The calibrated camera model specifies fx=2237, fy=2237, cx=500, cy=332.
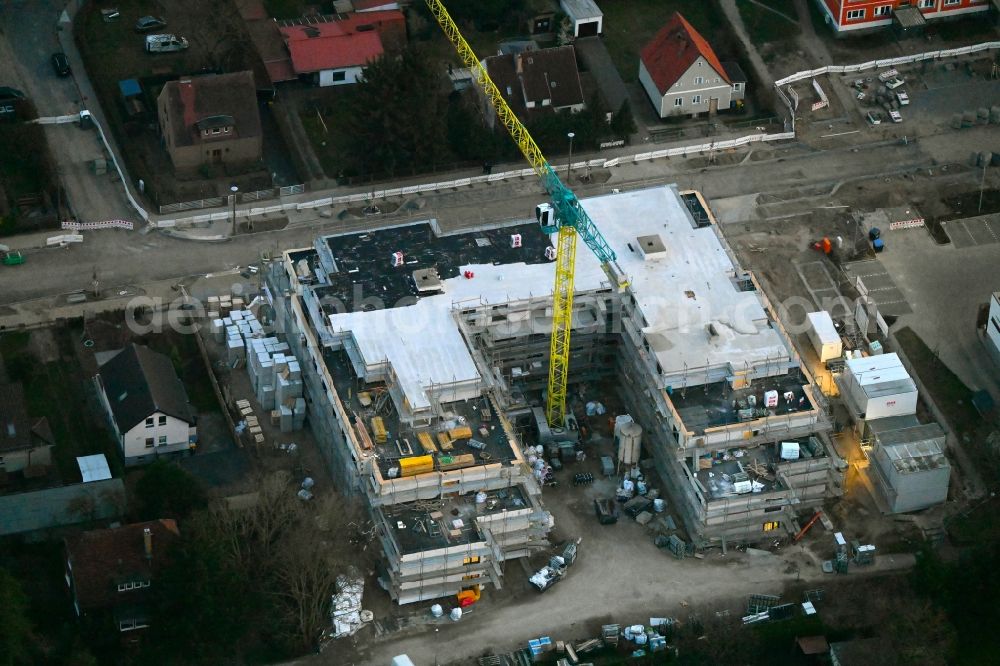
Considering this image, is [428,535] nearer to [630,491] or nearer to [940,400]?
[630,491]

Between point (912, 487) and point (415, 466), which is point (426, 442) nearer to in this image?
point (415, 466)

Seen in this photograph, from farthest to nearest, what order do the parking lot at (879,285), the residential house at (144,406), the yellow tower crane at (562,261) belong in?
the parking lot at (879,285) < the residential house at (144,406) < the yellow tower crane at (562,261)

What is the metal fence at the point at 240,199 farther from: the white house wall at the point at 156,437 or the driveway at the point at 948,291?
the driveway at the point at 948,291

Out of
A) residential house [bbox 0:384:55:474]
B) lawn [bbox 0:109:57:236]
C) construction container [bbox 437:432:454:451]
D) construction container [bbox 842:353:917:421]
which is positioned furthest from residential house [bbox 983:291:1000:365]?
lawn [bbox 0:109:57:236]

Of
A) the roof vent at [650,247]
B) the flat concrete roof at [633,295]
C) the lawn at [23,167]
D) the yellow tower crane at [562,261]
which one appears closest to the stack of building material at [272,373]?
the flat concrete roof at [633,295]

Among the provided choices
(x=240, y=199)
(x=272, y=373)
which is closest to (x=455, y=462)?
(x=272, y=373)

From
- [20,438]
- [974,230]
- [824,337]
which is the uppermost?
[974,230]
